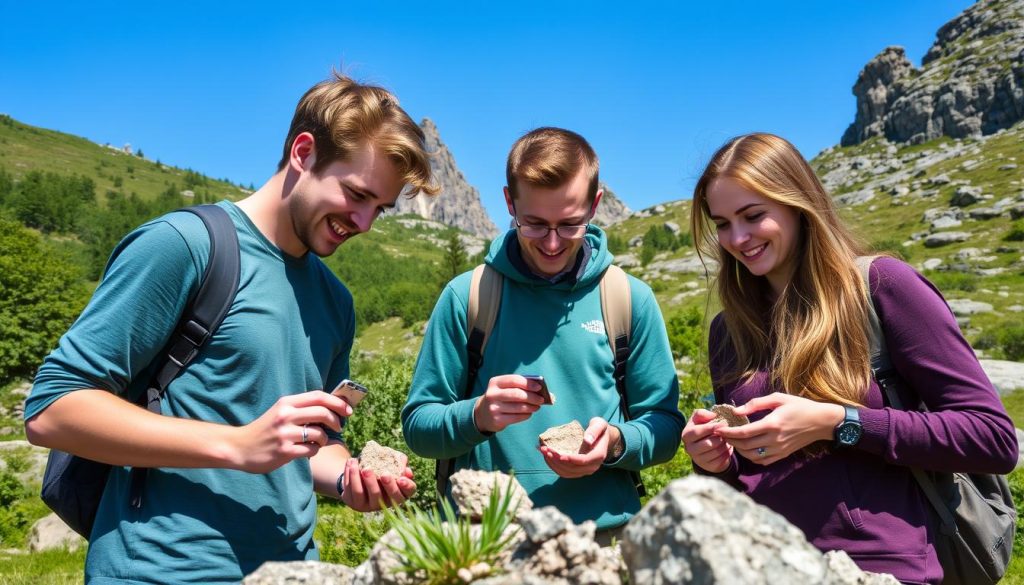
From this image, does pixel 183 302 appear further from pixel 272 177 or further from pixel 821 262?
pixel 821 262

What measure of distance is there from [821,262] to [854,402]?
31.2 inches

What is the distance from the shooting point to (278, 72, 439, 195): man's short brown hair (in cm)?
328

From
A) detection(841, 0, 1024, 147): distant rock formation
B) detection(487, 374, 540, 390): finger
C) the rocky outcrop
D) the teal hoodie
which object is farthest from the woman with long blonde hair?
detection(841, 0, 1024, 147): distant rock formation

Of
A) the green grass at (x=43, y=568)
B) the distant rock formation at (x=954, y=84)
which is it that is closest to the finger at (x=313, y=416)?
the green grass at (x=43, y=568)

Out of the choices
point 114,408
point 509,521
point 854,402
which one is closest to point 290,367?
point 114,408

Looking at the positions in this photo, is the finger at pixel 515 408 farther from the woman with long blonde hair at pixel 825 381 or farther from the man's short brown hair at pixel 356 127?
the man's short brown hair at pixel 356 127

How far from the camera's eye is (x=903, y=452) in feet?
9.66

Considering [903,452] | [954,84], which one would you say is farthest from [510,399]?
[954,84]

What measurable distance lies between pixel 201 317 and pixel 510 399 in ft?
5.10

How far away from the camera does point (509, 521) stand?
6.63ft

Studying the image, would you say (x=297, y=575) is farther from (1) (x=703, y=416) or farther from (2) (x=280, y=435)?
(1) (x=703, y=416)

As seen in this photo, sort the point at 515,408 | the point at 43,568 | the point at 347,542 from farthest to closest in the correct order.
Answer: the point at 43,568 → the point at 347,542 → the point at 515,408

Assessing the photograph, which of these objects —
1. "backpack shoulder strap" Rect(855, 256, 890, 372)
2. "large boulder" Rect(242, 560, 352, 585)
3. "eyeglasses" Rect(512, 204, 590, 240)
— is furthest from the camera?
"eyeglasses" Rect(512, 204, 590, 240)

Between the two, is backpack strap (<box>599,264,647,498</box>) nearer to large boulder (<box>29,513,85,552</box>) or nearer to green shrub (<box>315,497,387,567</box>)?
green shrub (<box>315,497,387,567</box>)
